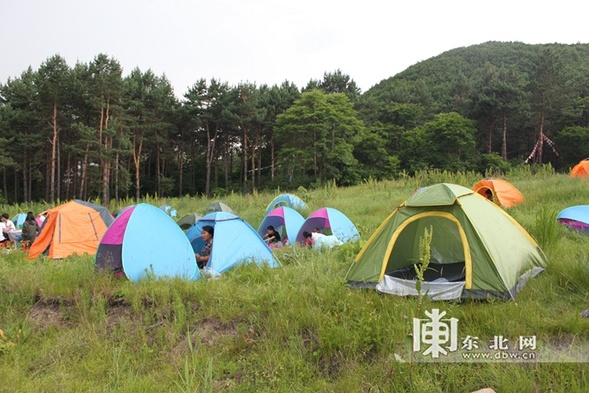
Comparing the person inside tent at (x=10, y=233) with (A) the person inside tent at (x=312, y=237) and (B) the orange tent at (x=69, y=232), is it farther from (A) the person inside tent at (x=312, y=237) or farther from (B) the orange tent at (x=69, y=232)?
(A) the person inside tent at (x=312, y=237)

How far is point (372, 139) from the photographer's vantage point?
98.6 ft

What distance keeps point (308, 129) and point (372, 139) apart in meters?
6.00

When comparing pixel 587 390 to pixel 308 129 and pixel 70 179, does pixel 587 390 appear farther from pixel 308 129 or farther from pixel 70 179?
pixel 70 179

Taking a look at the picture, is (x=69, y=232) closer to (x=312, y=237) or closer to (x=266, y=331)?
(x=312, y=237)

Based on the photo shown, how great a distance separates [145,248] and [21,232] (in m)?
6.58

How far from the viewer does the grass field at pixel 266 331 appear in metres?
3.00

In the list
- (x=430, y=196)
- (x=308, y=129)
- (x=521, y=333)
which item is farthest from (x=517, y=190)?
(x=308, y=129)

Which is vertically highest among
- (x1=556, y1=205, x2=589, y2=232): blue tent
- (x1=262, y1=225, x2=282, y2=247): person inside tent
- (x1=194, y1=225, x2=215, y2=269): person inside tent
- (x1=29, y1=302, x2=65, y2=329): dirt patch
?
(x1=556, y1=205, x2=589, y2=232): blue tent

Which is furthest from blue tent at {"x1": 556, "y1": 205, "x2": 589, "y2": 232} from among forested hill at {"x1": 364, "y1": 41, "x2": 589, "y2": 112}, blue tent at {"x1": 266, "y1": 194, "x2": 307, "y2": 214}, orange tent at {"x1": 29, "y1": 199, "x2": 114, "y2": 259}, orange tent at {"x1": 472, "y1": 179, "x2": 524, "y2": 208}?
forested hill at {"x1": 364, "y1": 41, "x2": 589, "y2": 112}

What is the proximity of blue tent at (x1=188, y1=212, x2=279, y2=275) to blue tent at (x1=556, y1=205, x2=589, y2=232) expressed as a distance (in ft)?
16.9

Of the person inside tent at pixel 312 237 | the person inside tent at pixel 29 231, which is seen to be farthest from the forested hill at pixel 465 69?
the person inside tent at pixel 29 231

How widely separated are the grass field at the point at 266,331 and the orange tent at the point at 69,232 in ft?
8.40

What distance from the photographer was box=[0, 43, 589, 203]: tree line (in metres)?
24.1

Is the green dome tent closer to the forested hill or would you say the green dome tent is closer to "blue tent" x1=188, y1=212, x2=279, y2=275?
"blue tent" x1=188, y1=212, x2=279, y2=275
